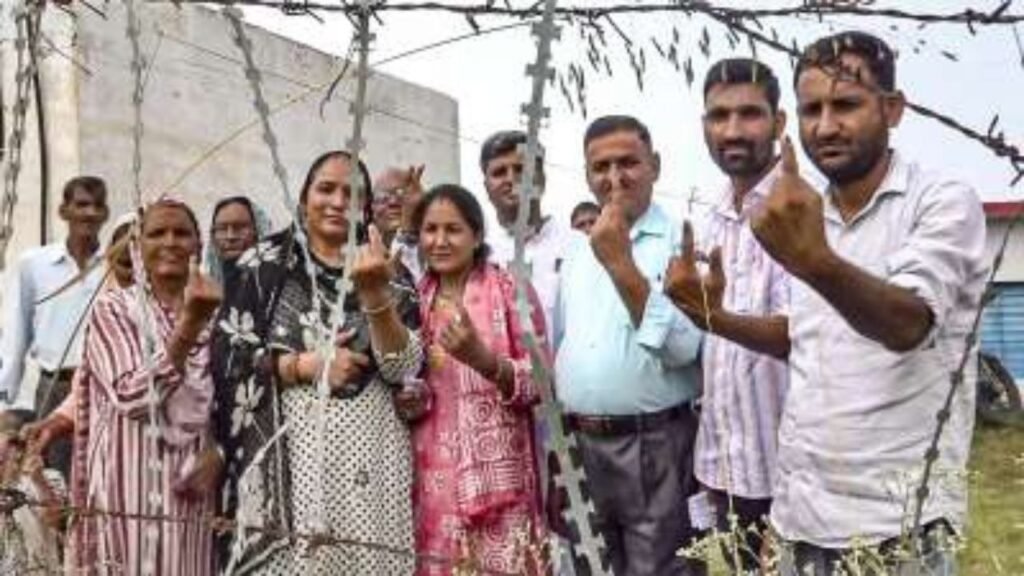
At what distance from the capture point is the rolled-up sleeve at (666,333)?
296 cm

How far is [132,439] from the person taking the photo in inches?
125

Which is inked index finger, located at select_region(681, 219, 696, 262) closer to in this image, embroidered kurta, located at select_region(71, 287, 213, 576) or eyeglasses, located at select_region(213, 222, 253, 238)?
embroidered kurta, located at select_region(71, 287, 213, 576)

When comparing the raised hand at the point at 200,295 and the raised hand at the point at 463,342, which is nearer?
the raised hand at the point at 200,295

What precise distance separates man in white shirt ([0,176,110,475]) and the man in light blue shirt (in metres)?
1.81

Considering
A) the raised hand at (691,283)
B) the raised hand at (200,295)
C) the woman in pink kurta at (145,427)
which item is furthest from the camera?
the woman in pink kurta at (145,427)

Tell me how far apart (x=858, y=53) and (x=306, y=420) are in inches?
68.7

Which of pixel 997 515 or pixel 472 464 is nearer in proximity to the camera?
pixel 472 464

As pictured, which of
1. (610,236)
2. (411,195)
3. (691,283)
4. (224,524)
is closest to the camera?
(224,524)

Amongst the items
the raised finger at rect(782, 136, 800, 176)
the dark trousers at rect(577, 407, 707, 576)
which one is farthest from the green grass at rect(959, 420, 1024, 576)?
the raised finger at rect(782, 136, 800, 176)

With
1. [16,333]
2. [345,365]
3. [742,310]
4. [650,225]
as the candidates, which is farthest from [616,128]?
[16,333]

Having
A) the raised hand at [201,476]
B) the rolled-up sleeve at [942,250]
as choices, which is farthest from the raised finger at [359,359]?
the rolled-up sleeve at [942,250]

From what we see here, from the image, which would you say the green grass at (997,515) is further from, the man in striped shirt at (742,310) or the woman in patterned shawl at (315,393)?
the woman in patterned shawl at (315,393)

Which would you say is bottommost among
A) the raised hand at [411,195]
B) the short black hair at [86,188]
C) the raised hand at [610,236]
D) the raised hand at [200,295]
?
the raised hand at [200,295]

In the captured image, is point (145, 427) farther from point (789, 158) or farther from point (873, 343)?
point (789, 158)
